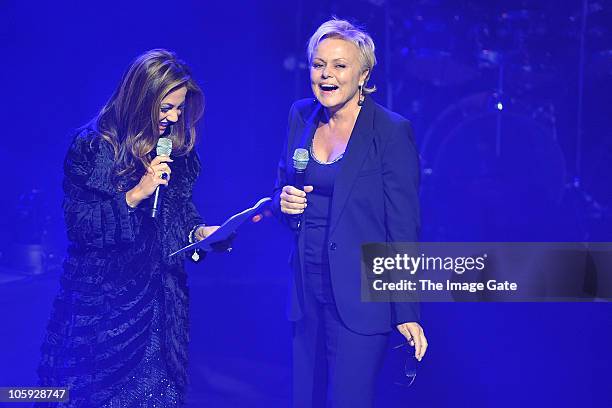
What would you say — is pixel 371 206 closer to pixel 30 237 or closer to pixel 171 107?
pixel 171 107

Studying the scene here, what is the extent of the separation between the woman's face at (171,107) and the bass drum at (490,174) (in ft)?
9.93

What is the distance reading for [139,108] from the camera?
250 cm

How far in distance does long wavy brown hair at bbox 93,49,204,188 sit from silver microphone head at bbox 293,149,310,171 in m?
0.44

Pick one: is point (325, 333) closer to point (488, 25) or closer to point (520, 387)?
point (520, 387)

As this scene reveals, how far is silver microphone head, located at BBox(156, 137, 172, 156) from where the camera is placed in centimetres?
250

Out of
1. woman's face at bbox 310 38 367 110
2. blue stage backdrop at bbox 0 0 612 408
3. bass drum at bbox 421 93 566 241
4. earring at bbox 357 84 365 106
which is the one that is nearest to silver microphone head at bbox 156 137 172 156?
woman's face at bbox 310 38 367 110

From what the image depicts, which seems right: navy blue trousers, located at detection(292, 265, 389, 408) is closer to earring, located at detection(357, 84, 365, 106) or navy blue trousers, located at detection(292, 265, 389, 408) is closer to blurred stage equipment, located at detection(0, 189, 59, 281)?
earring, located at detection(357, 84, 365, 106)

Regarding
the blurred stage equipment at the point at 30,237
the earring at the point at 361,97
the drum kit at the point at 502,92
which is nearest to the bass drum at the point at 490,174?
the drum kit at the point at 502,92

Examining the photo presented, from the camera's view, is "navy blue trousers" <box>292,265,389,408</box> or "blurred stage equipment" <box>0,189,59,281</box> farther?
"blurred stage equipment" <box>0,189,59,281</box>

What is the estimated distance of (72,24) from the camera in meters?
4.93

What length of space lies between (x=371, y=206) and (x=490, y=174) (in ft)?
9.76

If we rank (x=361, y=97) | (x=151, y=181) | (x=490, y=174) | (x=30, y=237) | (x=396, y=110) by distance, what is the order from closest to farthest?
1. (x=151, y=181)
2. (x=361, y=97)
3. (x=30, y=237)
4. (x=396, y=110)
5. (x=490, y=174)

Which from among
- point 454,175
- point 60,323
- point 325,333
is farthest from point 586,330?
point 60,323

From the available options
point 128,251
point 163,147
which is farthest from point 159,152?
point 128,251
